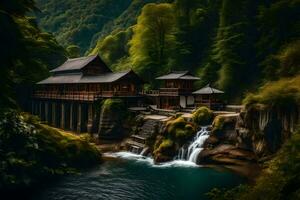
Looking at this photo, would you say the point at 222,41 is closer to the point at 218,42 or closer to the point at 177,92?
the point at 218,42

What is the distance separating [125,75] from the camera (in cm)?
5972

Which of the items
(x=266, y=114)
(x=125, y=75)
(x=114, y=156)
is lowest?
(x=114, y=156)

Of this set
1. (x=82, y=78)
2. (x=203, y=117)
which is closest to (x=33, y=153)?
(x=203, y=117)

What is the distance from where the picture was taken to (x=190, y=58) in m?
74.9

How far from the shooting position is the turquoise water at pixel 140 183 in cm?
2792

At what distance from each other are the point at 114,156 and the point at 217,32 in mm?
36636

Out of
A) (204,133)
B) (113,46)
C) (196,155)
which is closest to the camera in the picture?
(196,155)

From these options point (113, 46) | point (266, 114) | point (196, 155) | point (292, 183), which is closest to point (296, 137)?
point (292, 183)

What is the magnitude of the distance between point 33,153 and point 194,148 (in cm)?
1858

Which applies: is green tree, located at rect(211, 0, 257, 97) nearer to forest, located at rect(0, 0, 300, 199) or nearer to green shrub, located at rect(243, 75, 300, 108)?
forest, located at rect(0, 0, 300, 199)

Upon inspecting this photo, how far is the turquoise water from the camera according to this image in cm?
2792

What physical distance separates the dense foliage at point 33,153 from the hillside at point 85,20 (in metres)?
106

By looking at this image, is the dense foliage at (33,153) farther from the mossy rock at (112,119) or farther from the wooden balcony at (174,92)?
the wooden balcony at (174,92)

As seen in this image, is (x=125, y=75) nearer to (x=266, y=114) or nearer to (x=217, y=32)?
(x=217, y=32)
